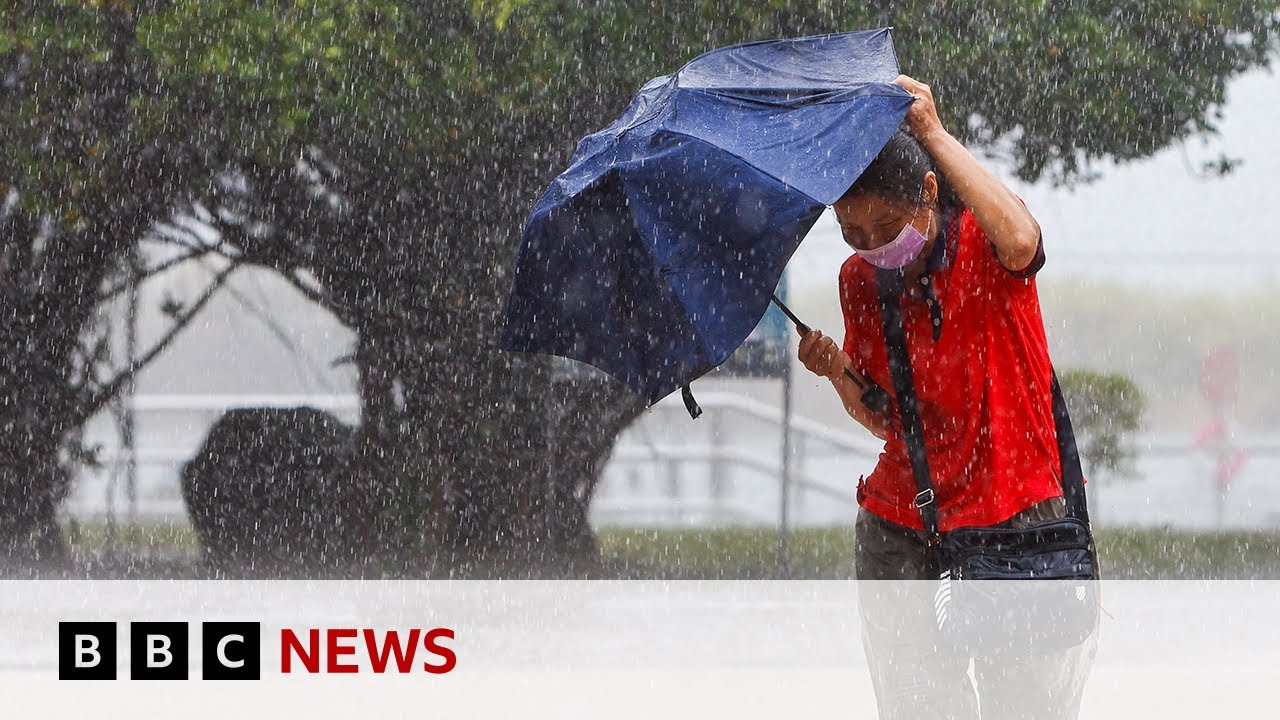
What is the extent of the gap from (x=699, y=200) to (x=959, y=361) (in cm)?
58

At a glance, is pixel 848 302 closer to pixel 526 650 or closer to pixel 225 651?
pixel 526 650

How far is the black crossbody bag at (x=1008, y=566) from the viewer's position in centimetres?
267

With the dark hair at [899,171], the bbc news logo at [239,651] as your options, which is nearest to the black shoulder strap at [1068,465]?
the dark hair at [899,171]

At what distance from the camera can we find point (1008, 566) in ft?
8.77

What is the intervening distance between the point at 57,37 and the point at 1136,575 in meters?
5.67

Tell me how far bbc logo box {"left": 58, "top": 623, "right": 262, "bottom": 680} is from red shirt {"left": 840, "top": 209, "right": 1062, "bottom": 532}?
418cm

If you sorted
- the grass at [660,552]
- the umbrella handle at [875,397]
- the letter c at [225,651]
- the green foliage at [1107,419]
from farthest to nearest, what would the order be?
1. the green foliage at [1107,419]
2. the grass at [660,552]
3. the letter c at [225,651]
4. the umbrella handle at [875,397]

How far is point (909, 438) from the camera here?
2.76 m

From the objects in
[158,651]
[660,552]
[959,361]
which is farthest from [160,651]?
[959,361]

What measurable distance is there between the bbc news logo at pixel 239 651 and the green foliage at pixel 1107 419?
3247 mm

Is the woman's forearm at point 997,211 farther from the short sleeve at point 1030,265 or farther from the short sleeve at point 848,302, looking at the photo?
the short sleeve at point 848,302

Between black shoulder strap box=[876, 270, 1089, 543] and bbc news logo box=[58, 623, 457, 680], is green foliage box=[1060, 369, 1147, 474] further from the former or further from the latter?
black shoulder strap box=[876, 270, 1089, 543]

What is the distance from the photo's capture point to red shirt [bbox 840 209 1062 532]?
2.68 m

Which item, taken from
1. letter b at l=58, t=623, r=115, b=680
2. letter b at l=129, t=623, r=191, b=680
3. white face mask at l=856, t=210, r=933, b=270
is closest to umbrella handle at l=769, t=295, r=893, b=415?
white face mask at l=856, t=210, r=933, b=270
